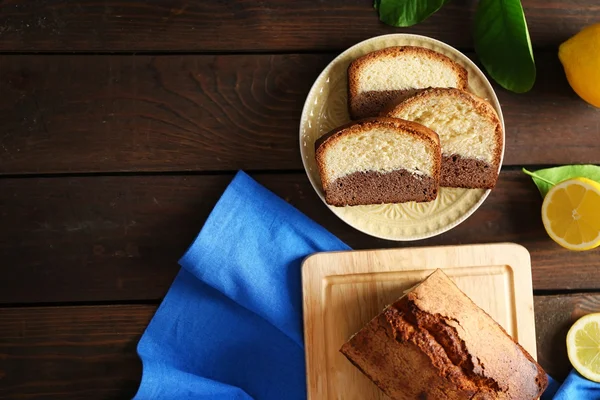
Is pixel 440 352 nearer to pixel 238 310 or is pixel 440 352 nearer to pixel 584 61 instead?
pixel 238 310

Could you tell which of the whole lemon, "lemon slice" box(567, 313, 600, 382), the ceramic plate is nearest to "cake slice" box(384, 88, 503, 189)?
the ceramic plate

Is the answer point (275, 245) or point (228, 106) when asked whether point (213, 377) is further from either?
point (228, 106)

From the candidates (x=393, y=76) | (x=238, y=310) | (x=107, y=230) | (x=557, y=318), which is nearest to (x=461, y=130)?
(x=393, y=76)

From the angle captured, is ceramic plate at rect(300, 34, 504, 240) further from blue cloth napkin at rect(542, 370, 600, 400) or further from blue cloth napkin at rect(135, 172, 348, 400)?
blue cloth napkin at rect(542, 370, 600, 400)

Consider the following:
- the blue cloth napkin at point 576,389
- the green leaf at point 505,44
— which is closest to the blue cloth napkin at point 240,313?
the blue cloth napkin at point 576,389

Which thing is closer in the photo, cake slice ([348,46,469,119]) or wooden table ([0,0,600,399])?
cake slice ([348,46,469,119])

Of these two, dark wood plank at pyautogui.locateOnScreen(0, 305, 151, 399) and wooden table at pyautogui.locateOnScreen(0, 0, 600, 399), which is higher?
wooden table at pyautogui.locateOnScreen(0, 0, 600, 399)

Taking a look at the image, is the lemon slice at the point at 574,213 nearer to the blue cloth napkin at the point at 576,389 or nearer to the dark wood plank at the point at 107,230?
the dark wood plank at the point at 107,230
